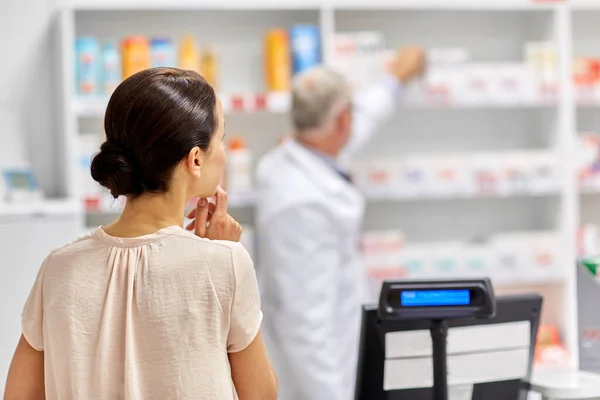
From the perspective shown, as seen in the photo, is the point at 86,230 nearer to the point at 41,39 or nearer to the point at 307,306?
the point at 41,39

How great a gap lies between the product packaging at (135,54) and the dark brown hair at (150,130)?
2.35 meters

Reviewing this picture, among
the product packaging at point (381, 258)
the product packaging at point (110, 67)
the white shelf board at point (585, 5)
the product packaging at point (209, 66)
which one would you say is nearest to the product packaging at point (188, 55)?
the product packaging at point (209, 66)

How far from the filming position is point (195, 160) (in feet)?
5.12

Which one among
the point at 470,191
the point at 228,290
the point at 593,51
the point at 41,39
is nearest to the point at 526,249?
the point at 470,191

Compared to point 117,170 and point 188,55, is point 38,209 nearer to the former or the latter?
A: point 188,55

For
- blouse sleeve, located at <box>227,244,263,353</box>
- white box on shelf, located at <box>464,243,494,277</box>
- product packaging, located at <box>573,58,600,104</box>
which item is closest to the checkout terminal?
blouse sleeve, located at <box>227,244,263,353</box>

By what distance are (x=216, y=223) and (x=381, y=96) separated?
2.36m

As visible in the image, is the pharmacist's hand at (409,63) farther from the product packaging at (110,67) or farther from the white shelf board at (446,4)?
the product packaging at (110,67)

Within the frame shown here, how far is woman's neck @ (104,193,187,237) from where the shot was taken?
61.6 inches

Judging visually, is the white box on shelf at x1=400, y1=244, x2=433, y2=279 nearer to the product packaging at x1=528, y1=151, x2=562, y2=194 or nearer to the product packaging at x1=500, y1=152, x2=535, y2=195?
the product packaging at x1=500, y1=152, x2=535, y2=195

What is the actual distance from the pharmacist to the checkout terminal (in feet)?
4.23

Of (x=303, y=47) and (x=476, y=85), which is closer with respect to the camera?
(x=303, y=47)

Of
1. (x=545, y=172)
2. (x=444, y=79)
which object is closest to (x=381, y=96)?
(x=444, y=79)

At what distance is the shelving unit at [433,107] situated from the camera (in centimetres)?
412
